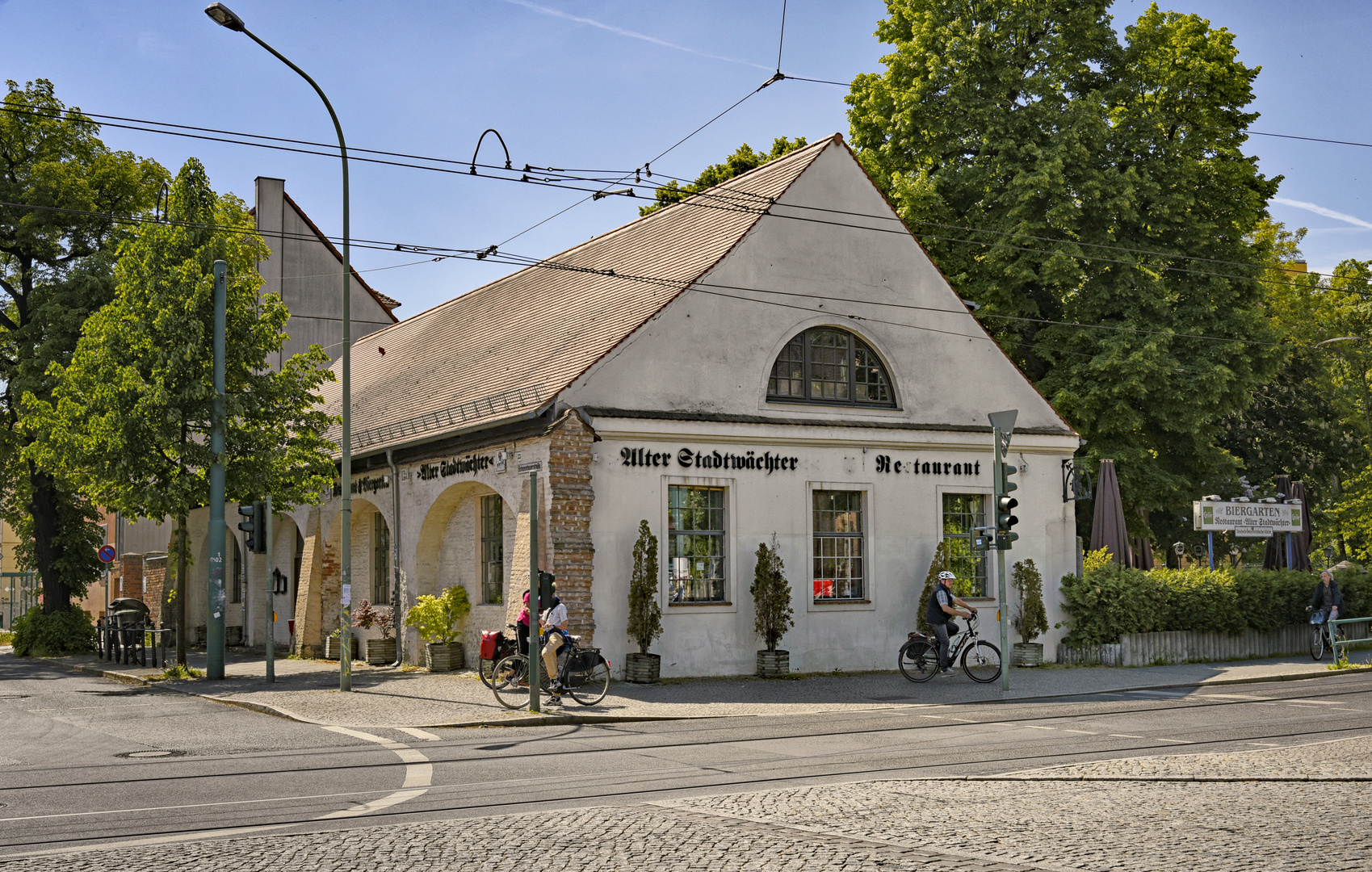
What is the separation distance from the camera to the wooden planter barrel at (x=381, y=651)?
25094 mm

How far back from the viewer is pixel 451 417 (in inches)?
914

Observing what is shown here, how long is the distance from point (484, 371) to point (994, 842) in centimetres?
1798

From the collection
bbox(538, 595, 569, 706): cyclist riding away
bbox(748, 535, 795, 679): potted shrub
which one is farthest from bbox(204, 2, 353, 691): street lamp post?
bbox(748, 535, 795, 679): potted shrub

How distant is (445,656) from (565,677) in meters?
5.80

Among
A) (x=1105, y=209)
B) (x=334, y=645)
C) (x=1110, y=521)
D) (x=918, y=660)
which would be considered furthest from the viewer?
(x=1105, y=209)

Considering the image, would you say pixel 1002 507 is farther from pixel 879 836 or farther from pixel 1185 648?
pixel 879 836

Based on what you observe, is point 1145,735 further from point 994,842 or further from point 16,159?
point 16,159

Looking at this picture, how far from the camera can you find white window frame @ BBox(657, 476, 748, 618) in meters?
21.1

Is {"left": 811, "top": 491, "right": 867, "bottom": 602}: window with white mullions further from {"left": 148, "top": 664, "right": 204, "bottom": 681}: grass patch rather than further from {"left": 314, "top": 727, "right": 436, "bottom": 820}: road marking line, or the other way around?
{"left": 148, "top": 664, "right": 204, "bottom": 681}: grass patch

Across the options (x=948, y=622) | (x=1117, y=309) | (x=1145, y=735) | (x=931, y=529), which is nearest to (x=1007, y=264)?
(x=1117, y=309)

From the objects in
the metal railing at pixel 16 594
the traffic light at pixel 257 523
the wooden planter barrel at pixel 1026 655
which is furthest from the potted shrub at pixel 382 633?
the metal railing at pixel 16 594

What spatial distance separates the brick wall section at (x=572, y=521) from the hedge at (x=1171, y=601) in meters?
10.1

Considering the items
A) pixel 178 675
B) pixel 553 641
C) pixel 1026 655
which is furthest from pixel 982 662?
pixel 178 675

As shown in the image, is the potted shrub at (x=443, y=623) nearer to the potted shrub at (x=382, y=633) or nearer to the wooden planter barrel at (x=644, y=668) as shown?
the potted shrub at (x=382, y=633)
